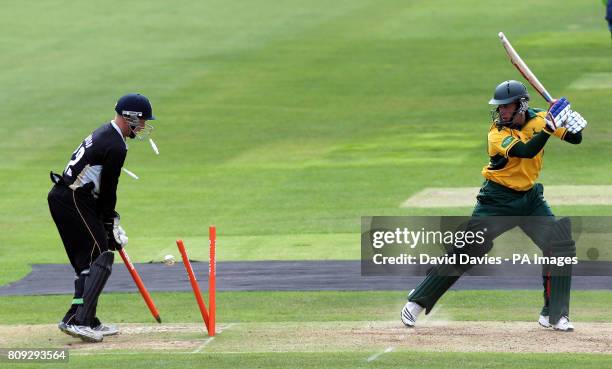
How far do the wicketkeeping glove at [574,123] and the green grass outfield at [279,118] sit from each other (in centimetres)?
205

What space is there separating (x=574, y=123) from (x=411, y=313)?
223 centimetres

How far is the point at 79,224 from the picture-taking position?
1195 cm

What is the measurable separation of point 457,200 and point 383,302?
7579 millimetres

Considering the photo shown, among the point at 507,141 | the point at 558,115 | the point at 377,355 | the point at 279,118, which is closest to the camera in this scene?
the point at 377,355

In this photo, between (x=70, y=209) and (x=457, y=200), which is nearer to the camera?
(x=70, y=209)

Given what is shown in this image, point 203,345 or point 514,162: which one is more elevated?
point 514,162

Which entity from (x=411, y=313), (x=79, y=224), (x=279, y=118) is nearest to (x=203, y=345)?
(x=79, y=224)

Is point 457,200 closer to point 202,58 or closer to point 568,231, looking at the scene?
point 568,231

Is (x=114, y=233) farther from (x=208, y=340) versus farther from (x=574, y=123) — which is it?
(x=574, y=123)

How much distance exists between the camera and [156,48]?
41625mm

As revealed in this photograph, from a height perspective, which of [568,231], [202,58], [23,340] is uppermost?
[568,231]

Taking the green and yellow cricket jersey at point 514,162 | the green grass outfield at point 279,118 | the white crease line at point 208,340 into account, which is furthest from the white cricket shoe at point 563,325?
the white crease line at point 208,340

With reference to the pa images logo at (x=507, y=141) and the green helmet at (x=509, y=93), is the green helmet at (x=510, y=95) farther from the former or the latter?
the pa images logo at (x=507, y=141)

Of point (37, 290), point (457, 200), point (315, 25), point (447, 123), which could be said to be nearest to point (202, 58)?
point (315, 25)
